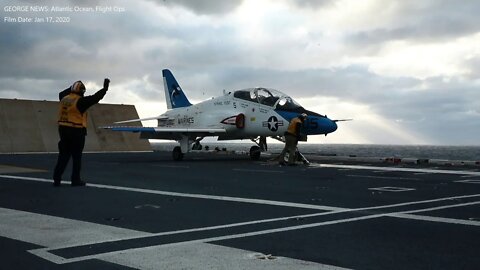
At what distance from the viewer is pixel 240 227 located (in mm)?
5820

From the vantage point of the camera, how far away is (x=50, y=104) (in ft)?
131

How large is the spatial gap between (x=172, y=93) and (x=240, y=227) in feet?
79.3

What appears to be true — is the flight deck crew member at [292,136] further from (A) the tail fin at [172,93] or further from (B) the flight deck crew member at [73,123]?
(A) the tail fin at [172,93]

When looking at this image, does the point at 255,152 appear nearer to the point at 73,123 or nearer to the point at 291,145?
the point at 291,145

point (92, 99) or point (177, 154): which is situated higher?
point (92, 99)

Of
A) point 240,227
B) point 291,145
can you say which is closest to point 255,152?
point 291,145

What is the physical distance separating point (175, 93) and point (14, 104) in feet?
51.2

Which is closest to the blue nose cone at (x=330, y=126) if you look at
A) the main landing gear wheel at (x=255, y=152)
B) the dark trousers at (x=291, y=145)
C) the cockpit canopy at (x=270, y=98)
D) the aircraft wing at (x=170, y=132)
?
the dark trousers at (x=291, y=145)

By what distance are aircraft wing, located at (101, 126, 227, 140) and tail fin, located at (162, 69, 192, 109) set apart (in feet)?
18.5

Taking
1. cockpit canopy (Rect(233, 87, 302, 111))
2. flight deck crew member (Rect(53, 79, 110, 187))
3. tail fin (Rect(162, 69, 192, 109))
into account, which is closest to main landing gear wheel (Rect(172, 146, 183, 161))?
cockpit canopy (Rect(233, 87, 302, 111))

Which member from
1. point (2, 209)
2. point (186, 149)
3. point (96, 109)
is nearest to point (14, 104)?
point (96, 109)

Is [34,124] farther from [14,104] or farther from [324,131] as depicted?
[324,131]

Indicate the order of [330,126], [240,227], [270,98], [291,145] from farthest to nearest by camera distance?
[270,98] < [330,126] < [291,145] < [240,227]

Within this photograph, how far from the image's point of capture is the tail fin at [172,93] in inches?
1139
